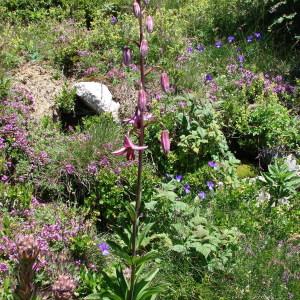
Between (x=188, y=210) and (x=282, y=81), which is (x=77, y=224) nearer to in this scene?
(x=188, y=210)

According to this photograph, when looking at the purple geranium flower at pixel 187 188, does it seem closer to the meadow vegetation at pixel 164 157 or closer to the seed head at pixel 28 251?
the meadow vegetation at pixel 164 157

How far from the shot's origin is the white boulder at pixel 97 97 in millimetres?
6016

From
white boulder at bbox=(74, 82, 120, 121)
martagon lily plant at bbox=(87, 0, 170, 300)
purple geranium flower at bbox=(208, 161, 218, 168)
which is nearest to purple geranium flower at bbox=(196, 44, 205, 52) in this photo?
white boulder at bbox=(74, 82, 120, 121)

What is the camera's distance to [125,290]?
337 centimetres

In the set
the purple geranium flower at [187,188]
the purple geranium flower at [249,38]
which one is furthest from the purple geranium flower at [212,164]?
the purple geranium flower at [249,38]

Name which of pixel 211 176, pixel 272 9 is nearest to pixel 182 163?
pixel 211 176

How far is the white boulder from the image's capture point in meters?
6.02

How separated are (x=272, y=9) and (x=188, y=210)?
422cm

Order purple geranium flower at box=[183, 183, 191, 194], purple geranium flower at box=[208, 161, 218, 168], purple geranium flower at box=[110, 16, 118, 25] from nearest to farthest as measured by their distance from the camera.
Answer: purple geranium flower at box=[183, 183, 191, 194]
purple geranium flower at box=[208, 161, 218, 168]
purple geranium flower at box=[110, 16, 118, 25]

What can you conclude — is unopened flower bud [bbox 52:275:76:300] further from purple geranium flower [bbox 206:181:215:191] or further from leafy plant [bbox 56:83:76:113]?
leafy plant [bbox 56:83:76:113]

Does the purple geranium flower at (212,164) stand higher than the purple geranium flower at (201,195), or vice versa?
the purple geranium flower at (212,164)

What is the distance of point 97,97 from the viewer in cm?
601

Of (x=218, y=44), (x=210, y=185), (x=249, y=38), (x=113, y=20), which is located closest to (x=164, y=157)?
(x=210, y=185)

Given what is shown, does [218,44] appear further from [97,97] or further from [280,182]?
[280,182]
